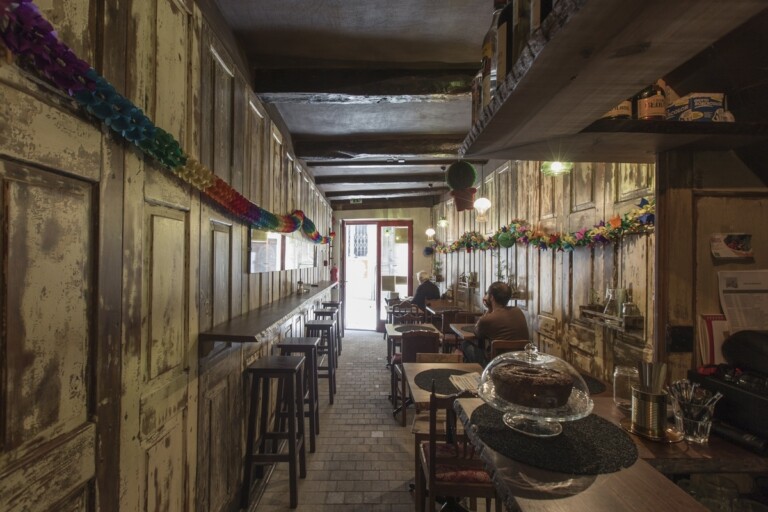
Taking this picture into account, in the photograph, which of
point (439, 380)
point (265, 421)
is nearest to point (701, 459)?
point (439, 380)

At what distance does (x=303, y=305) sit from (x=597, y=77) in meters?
2.90

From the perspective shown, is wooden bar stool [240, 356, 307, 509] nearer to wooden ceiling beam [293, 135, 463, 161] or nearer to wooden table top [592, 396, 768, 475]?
wooden table top [592, 396, 768, 475]

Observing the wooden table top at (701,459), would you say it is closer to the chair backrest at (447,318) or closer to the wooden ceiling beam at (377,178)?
the chair backrest at (447,318)

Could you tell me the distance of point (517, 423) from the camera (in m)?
1.22

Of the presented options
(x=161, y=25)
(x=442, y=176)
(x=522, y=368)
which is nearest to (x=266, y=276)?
(x=161, y=25)

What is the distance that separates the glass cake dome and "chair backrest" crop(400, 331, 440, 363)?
7.79 ft

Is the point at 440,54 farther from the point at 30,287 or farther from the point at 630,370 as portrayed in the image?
the point at 30,287

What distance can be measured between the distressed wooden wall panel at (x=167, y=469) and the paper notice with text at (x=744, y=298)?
2381 mm

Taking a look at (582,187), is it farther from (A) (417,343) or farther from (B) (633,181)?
(A) (417,343)

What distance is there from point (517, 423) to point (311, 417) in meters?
2.48

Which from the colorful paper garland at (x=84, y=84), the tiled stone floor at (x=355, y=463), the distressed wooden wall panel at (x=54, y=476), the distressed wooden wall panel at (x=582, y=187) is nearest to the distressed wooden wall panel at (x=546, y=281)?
the distressed wooden wall panel at (x=582, y=187)

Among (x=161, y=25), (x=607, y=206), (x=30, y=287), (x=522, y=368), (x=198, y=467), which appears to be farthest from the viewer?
(x=607, y=206)

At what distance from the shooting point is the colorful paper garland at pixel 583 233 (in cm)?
231

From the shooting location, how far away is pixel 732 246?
5.08 ft
